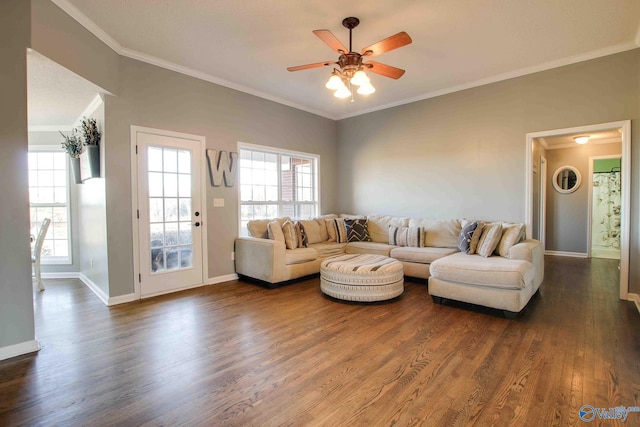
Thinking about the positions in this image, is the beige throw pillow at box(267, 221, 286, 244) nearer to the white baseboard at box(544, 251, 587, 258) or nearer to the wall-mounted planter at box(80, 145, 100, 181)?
the wall-mounted planter at box(80, 145, 100, 181)

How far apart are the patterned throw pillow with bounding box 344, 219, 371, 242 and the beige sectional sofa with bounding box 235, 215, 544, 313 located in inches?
3.2

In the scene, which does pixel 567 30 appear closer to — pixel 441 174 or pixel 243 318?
pixel 441 174

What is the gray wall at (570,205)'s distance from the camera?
644 centimetres

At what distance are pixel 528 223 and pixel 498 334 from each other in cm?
221

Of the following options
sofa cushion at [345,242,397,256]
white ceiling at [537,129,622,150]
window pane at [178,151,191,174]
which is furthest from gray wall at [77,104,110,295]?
white ceiling at [537,129,622,150]

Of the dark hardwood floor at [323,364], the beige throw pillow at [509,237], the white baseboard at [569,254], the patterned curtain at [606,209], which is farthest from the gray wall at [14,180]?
the patterned curtain at [606,209]

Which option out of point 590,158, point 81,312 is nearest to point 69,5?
point 81,312

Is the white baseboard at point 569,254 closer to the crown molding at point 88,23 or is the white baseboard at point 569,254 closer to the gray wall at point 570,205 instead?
the gray wall at point 570,205

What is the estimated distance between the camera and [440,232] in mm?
4695

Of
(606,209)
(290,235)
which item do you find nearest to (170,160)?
(290,235)

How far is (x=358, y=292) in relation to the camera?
11.6 feet

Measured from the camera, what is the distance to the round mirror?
6594 millimetres

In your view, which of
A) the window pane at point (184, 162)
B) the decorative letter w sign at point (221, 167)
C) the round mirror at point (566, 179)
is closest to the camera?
the window pane at point (184, 162)

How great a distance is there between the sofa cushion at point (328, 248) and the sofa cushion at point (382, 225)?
0.56 metres
